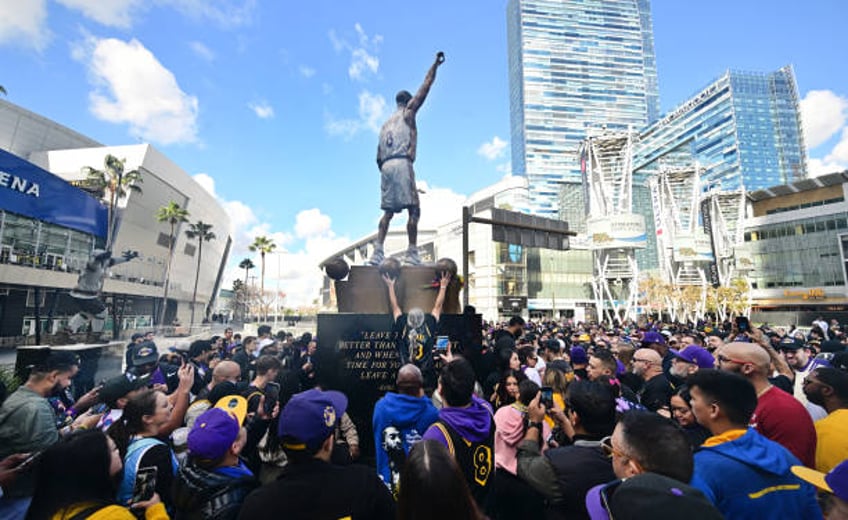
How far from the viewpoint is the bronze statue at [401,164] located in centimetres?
679

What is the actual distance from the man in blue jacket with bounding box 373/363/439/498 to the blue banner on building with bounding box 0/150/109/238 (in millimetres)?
18342

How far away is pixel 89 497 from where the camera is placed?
177 cm

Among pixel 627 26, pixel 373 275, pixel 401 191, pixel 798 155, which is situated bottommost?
pixel 373 275

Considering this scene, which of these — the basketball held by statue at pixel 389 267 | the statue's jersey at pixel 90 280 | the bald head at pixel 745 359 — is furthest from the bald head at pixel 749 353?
the statue's jersey at pixel 90 280

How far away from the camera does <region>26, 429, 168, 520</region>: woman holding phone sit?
172 cm

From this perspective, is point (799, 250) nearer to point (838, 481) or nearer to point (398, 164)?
point (398, 164)

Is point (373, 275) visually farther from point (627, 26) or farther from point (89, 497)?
point (627, 26)

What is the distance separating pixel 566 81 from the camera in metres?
119

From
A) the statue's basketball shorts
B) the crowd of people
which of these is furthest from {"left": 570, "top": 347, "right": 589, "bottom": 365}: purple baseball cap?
the statue's basketball shorts

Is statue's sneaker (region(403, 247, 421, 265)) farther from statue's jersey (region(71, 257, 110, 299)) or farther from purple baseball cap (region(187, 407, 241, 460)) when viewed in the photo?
statue's jersey (region(71, 257, 110, 299))

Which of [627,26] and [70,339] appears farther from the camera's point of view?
[627,26]

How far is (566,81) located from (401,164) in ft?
442

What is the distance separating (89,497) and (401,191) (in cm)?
573

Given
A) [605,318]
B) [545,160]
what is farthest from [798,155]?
[605,318]
